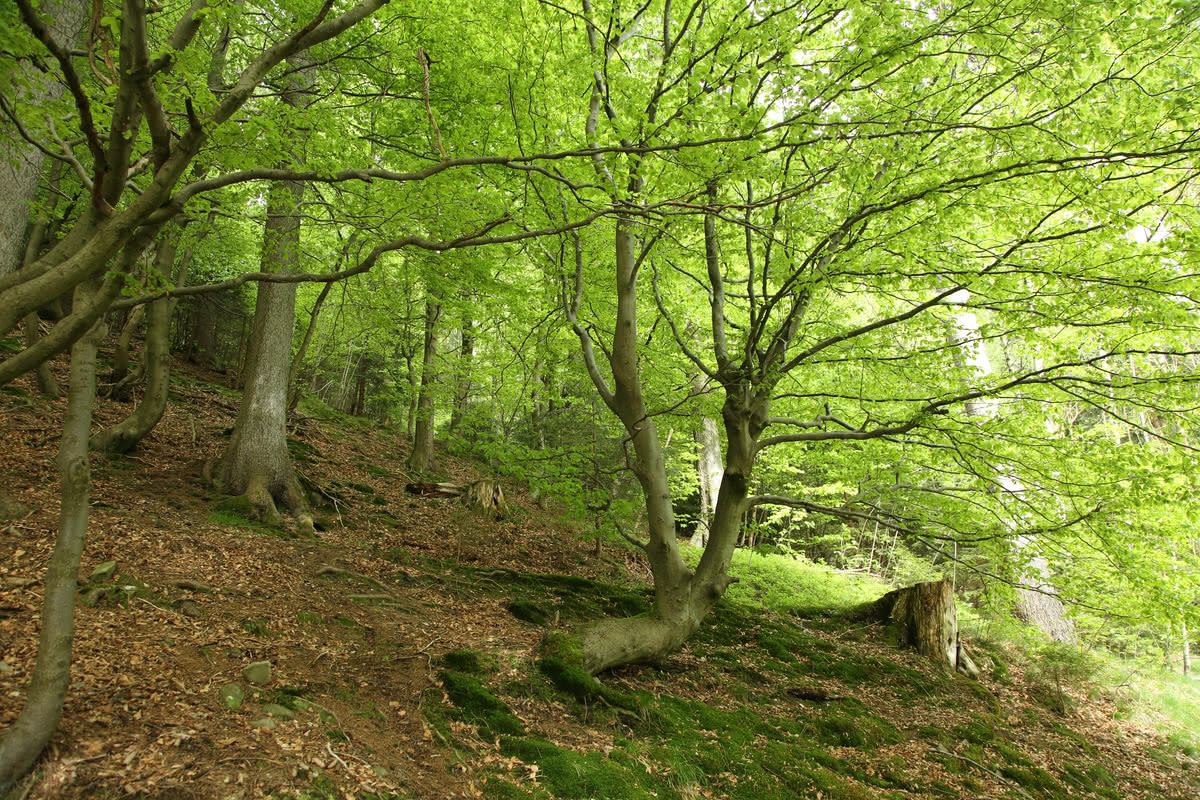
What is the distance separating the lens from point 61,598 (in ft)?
9.31

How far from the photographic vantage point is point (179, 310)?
1580cm

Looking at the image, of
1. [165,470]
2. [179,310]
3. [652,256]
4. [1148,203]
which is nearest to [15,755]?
[165,470]

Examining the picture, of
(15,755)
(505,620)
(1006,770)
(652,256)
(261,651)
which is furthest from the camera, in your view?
(652,256)

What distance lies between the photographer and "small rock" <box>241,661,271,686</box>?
409 cm

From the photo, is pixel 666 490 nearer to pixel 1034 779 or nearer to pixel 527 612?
pixel 527 612

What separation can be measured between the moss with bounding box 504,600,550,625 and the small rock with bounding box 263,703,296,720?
3433 millimetres

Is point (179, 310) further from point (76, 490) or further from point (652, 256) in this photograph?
point (76, 490)

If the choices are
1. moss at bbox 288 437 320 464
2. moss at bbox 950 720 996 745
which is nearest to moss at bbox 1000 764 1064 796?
moss at bbox 950 720 996 745

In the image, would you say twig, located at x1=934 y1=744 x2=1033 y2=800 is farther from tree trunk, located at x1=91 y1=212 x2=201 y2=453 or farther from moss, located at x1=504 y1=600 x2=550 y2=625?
tree trunk, located at x1=91 y1=212 x2=201 y2=453

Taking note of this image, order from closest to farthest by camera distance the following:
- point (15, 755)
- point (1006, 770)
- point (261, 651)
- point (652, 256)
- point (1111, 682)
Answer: point (15, 755), point (261, 651), point (1006, 770), point (652, 256), point (1111, 682)

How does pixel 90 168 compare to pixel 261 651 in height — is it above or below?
above

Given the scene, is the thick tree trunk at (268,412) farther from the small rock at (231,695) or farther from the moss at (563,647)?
the small rock at (231,695)

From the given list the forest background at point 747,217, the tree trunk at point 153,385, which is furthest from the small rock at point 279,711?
the tree trunk at point 153,385

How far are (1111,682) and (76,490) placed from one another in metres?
13.7
